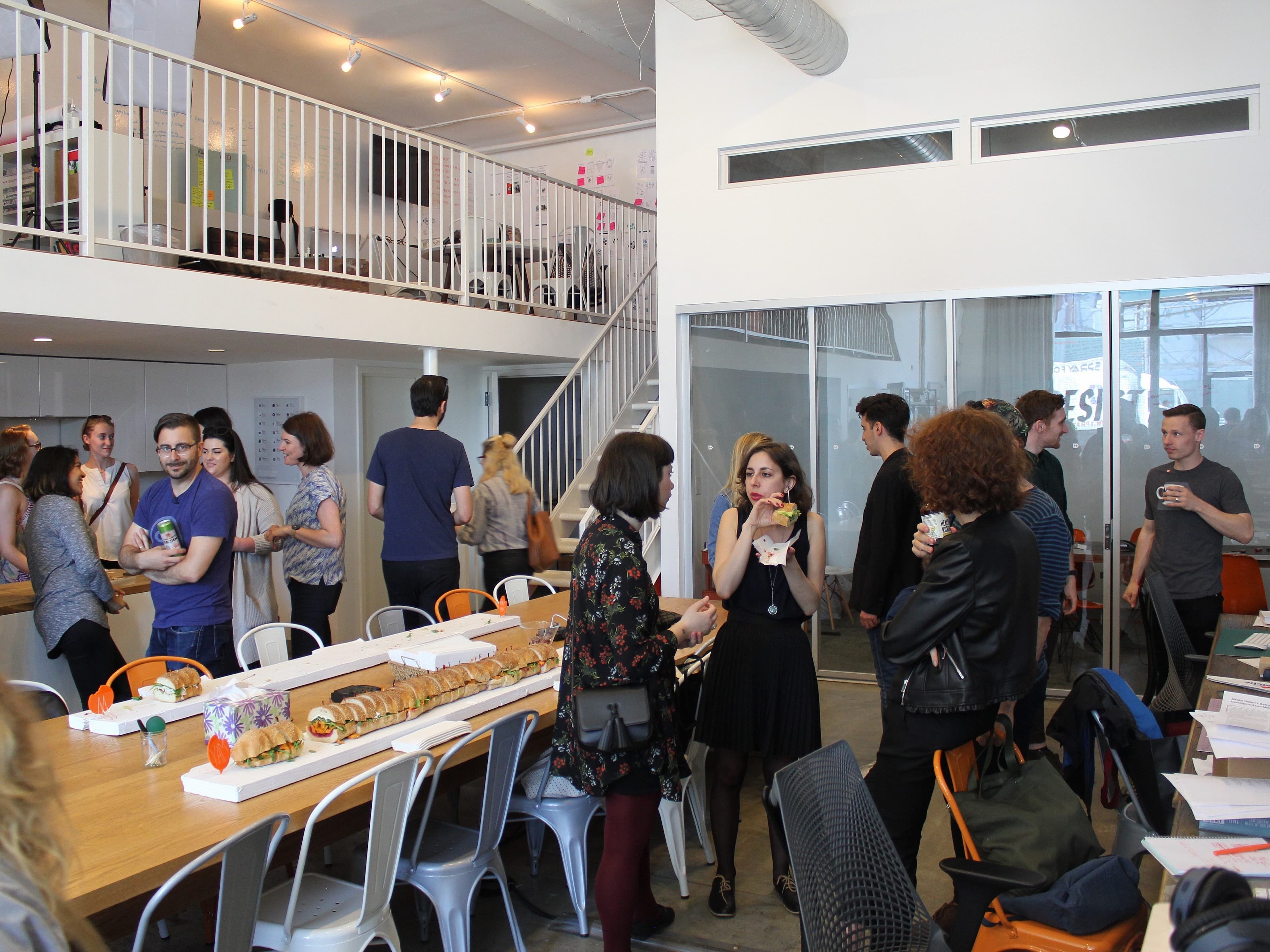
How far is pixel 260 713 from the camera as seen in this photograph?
2.58 m

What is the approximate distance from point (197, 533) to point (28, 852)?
279 cm

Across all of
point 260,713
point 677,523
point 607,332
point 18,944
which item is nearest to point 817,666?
point 677,523

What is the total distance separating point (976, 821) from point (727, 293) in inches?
177

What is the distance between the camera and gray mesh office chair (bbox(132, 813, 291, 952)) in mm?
1854

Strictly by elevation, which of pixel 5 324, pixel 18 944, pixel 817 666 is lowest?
pixel 817 666

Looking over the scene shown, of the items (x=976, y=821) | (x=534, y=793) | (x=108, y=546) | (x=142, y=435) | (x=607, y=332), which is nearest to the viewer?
(x=976, y=821)

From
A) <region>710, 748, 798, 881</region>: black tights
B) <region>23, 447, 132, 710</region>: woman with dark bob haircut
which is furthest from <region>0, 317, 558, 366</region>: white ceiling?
<region>710, 748, 798, 881</region>: black tights

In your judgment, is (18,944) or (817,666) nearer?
(18,944)

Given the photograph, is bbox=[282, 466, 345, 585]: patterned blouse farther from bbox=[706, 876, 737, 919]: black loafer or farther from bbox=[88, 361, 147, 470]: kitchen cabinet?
bbox=[88, 361, 147, 470]: kitchen cabinet

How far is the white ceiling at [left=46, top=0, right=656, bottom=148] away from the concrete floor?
5.47 meters

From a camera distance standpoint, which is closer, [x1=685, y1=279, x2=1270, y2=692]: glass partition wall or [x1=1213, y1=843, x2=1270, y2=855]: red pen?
[x1=1213, y1=843, x2=1270, y2=855]: red pen

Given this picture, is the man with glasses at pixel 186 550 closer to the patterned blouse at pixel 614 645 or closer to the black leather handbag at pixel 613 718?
the patterned blouse at pixel 614 645

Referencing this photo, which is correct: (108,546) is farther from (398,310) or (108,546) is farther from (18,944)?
(18,944)

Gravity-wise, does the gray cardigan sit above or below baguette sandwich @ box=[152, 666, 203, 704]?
above
